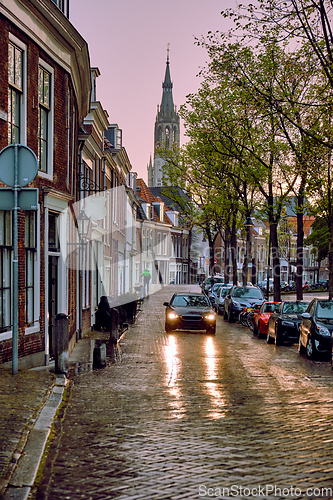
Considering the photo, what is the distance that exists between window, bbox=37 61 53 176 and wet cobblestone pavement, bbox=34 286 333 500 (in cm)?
459

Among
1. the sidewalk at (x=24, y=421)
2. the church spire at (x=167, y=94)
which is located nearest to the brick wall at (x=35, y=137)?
the sidewalk at (x=24, y=421)

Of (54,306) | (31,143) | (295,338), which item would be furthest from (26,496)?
(295,338)

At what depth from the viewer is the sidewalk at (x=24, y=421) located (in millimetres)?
5348

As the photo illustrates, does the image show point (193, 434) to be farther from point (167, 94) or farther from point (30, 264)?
point (167, 94)

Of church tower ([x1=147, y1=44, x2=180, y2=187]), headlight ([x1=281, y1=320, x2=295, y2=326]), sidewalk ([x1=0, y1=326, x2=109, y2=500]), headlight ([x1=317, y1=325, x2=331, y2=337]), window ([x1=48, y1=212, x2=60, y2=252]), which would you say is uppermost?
church tower ([x1=147, y1=44, x2=180, y2=187])

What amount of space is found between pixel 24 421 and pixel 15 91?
6852 mm

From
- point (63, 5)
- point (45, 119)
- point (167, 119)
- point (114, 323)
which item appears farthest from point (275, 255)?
point (167, 119)

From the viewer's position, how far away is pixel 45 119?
13.6 metres

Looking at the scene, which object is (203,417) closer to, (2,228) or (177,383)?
(177,383)

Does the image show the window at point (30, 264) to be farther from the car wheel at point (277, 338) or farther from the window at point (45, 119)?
the car wheel at point (277, 338)

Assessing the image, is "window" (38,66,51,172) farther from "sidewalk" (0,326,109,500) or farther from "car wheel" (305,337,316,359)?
"car wheel" (305,337,316,359)

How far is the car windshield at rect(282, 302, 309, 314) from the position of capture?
19938 mm

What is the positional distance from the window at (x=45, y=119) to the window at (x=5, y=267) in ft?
7.78

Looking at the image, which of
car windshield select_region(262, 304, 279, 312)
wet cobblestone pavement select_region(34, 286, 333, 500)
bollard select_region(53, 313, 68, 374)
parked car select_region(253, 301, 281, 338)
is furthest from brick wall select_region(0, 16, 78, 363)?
car windshield select_region(262, 304, 279, 312)
